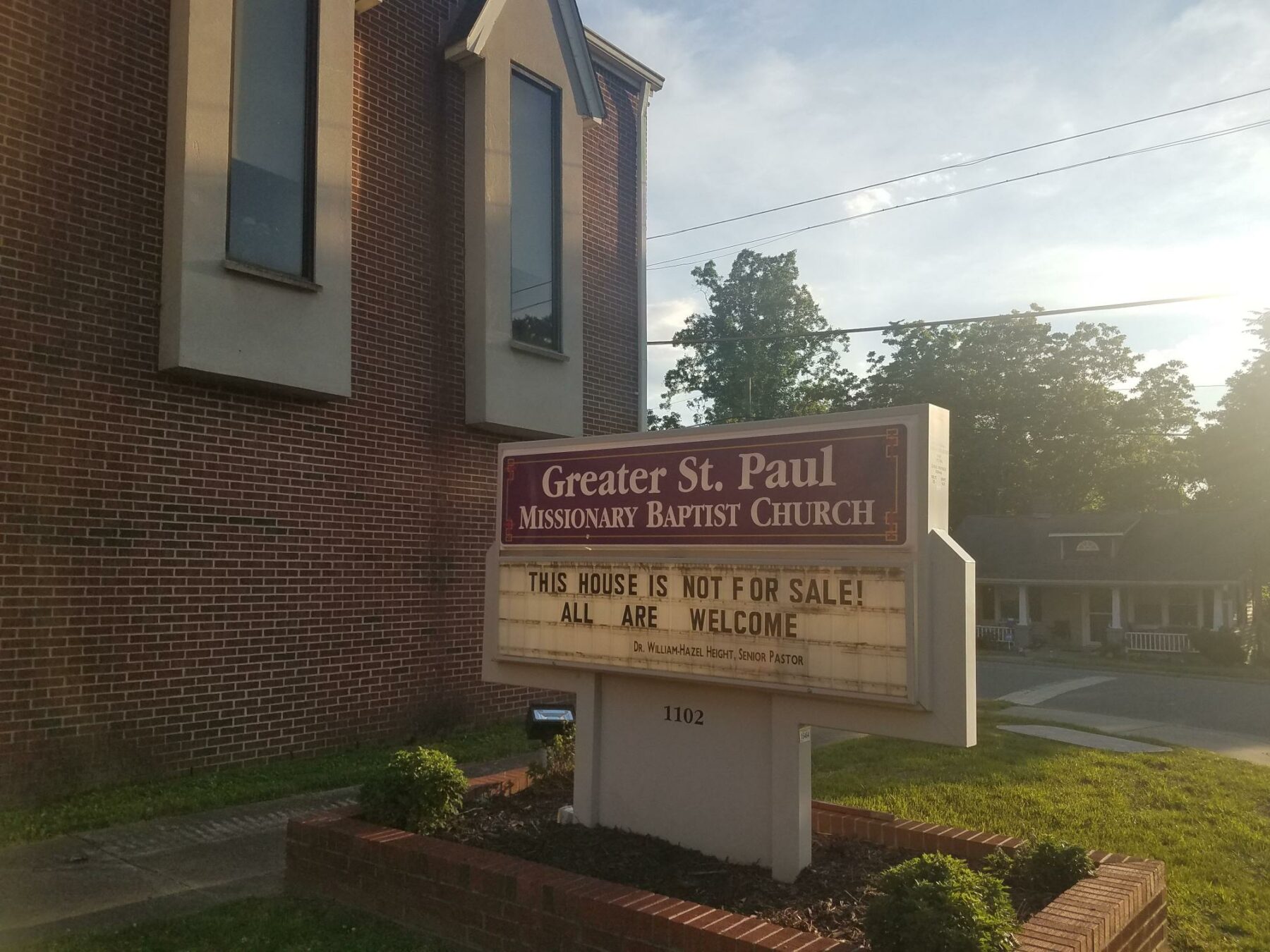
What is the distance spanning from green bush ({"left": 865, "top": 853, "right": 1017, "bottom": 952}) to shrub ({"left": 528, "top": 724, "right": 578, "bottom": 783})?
3465mm

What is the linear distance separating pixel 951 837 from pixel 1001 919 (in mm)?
1768

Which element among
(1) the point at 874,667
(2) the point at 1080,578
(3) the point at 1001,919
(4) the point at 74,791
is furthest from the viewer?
(2) the point at 1080,578

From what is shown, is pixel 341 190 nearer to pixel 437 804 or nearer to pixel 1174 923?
pixel 437 804

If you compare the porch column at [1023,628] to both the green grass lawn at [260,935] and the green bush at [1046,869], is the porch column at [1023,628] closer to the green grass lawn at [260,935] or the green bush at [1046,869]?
the green bush at [1046,869]

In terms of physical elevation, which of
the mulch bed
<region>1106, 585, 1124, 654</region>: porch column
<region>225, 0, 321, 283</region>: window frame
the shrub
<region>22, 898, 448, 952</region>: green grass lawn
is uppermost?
<region>225, 0, 321, 283</region>: window frame

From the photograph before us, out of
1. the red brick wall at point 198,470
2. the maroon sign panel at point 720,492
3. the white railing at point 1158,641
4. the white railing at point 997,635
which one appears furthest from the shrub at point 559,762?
the white railing at point 997,635

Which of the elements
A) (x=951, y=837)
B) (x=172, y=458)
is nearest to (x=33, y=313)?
(x=172, y=458)

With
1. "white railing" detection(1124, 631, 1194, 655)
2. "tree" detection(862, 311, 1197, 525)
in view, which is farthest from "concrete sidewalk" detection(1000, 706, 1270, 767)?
"tree" detection(862, 311, 1197, 525)

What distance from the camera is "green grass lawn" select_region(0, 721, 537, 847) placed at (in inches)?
291

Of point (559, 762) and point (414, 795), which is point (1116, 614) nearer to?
point (559, 762)

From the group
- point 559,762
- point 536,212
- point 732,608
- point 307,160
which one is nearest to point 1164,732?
point 559,762

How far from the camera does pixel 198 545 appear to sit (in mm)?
9133

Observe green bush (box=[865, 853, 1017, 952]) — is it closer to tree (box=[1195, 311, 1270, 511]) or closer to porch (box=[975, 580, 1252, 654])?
porch (box=[975, 580, 1252, 654])

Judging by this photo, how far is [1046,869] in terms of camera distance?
517cm
